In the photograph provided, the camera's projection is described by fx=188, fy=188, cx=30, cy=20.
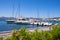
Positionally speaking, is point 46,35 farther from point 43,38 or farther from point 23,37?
point 23,37

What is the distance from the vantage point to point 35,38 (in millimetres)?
5785

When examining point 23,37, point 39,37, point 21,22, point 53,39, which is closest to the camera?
point 23,37

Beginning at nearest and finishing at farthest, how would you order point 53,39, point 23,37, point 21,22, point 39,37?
point 23,37, point 39,37, point 53,39, point 21,22

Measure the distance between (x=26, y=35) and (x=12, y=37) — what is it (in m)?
0.42

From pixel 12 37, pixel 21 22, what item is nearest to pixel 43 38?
pixel 12 37

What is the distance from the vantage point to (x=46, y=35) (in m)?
6.15

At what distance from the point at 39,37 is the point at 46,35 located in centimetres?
34

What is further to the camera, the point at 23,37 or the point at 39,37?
the point at 39,37

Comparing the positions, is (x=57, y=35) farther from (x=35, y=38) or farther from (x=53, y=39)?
(x=35, y=38)

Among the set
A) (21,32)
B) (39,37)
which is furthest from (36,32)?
(21,32)

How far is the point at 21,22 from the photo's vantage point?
90750 millimetres

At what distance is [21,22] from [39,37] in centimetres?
8495

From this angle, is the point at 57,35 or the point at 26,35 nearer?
the point at 26,35

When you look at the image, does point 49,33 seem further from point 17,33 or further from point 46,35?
point 17,33
